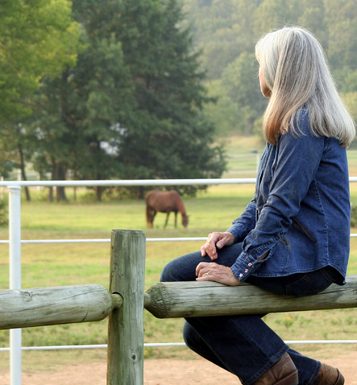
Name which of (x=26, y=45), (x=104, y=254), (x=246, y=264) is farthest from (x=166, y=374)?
(x=26, y=45)

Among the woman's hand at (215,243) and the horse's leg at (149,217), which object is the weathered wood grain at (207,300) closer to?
the woman's hand at (215,243)

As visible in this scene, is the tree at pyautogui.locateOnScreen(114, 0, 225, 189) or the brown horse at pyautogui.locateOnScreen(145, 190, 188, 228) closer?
the brown horse at pyautogui.locateOnScreen(145, 190, 188, 228)

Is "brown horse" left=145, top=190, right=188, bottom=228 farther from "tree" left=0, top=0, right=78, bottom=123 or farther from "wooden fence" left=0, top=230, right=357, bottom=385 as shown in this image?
"wooden fence" left=0, top=230, right=357, bottom=385

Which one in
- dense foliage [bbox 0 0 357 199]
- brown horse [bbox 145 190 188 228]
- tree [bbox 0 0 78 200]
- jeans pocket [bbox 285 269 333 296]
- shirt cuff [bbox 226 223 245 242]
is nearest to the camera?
jeans pocket [bbox 285 269 333 296]

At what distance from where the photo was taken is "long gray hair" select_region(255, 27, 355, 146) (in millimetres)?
2773

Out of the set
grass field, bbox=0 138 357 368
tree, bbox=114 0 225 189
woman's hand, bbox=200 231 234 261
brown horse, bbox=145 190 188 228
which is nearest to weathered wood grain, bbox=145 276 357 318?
woman's hand, bbox=200 231 234 261

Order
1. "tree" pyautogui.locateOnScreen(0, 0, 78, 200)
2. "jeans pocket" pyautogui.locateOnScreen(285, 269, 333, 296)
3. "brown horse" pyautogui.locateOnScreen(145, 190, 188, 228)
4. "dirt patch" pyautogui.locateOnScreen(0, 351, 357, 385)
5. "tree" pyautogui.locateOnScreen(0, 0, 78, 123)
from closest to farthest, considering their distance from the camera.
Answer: "jeans pocket" pyautogui.locateOnScreen(285, 269, 333, 296) → "dirt patch" pyautogui.locateOnScreen(0, 351, 357, 385) → "brown horse" pyautogui.locateOnScreen(145, 190, 188, 228) → "tree" pyautogui.locateOnScreen(0, 0, 78, 123) → "tree" pyautogui.locateOnScreen(0, 0, 78, 200)

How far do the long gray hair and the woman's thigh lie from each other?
37 centimetres

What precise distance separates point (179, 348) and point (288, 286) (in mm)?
4583

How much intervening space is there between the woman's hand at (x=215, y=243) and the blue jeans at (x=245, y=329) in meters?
0.02

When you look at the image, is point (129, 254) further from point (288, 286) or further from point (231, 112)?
point (231, 112)

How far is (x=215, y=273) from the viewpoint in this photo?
2.91 m

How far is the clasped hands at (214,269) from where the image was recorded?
114 inches

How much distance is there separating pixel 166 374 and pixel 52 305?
287 centimetres
